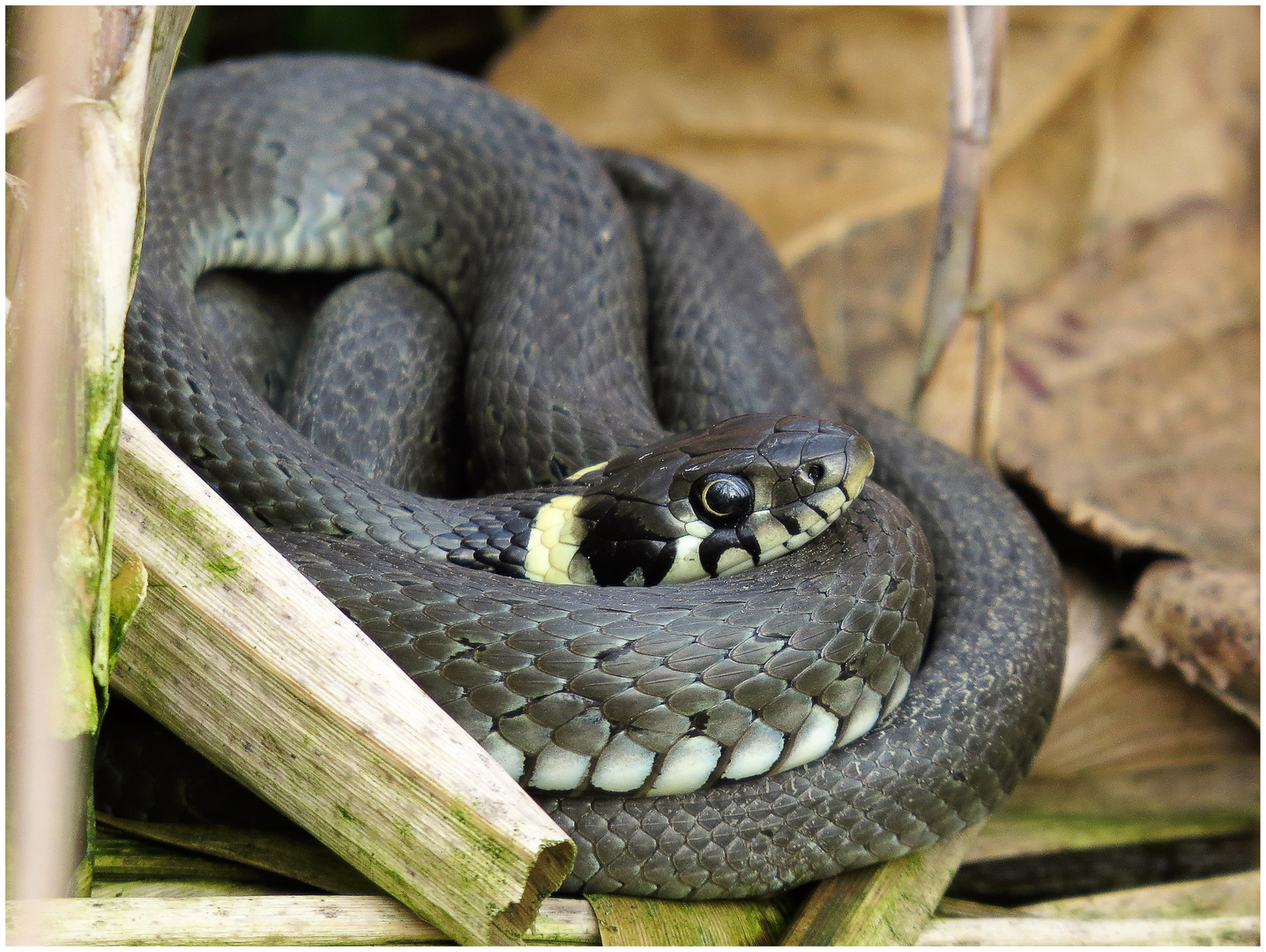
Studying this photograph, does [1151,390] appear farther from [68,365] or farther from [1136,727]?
[68,365]

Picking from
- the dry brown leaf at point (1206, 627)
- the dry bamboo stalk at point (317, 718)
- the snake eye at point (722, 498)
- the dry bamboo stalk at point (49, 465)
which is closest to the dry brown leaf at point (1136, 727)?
the dry brown leaf at point (1206, 627)

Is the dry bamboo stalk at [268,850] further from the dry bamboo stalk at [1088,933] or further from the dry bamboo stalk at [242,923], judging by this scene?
the dry bamboo stalk at [1088,933]

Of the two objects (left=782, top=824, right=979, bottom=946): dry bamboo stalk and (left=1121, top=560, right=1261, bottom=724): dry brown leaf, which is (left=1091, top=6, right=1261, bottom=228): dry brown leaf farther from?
(left=782, top=824, right=979, bottom=946): dry bamboo stalk

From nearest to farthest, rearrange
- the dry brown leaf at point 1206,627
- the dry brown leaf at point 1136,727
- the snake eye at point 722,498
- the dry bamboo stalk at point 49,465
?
the dry bamboo stalk at point 49,465 < the snake eye at point 722,498 < the dry brown leaf at point 1206,627 < the dry brown leaf at point 1136,727

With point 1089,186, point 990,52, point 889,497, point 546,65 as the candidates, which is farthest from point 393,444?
point 1089,186

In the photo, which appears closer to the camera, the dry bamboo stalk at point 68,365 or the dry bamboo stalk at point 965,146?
the dry bamboo stalk at point 68,365

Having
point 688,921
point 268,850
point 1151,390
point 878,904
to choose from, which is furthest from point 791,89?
point 268,850
